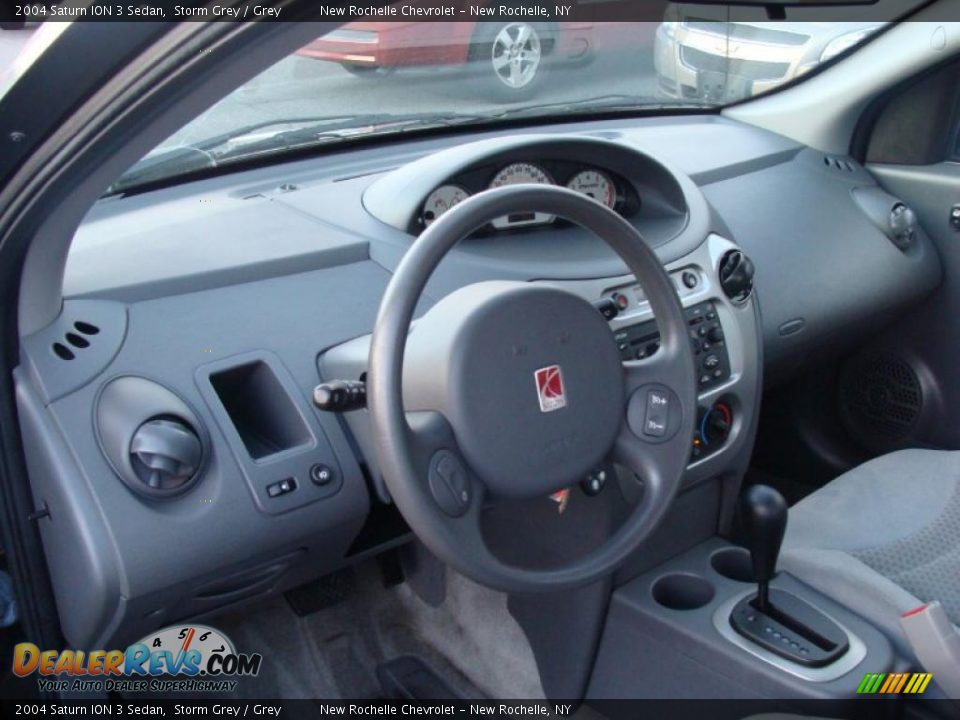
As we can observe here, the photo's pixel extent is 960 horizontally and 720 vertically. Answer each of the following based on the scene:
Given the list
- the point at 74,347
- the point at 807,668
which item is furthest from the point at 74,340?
the point at 807,668

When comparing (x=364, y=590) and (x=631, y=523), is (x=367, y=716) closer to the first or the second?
(x=364, y=590)

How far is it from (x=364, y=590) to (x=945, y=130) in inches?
78.6

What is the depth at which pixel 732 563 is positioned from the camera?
2.18 metres

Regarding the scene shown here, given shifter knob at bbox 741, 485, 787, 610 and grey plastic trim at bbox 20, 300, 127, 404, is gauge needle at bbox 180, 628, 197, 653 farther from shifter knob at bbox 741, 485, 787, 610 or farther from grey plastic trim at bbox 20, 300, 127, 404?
shifter knob at bbox 741, 485, 787, 610

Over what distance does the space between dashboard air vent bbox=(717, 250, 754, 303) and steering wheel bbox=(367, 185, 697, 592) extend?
0.63 metres

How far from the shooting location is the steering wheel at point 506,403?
4.50ft

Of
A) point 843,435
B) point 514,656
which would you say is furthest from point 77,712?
point 843,435

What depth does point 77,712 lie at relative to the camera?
1.93 m

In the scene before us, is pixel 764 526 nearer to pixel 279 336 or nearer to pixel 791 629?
pixel 791 629

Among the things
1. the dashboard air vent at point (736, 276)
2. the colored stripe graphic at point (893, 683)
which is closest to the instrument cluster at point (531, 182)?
the dashboard air vent at point (736, 276)

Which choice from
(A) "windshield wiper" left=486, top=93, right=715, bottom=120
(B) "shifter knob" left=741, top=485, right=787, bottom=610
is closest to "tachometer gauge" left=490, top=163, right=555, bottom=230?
(A) "windshield wiper" left=486, top=93, right=715, bottom=120

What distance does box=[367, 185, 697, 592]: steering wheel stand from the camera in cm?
137

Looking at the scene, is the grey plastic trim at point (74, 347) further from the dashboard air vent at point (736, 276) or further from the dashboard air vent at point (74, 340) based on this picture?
the dashboard air vent at point (736, 276)

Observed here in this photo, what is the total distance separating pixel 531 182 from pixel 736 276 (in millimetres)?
481
